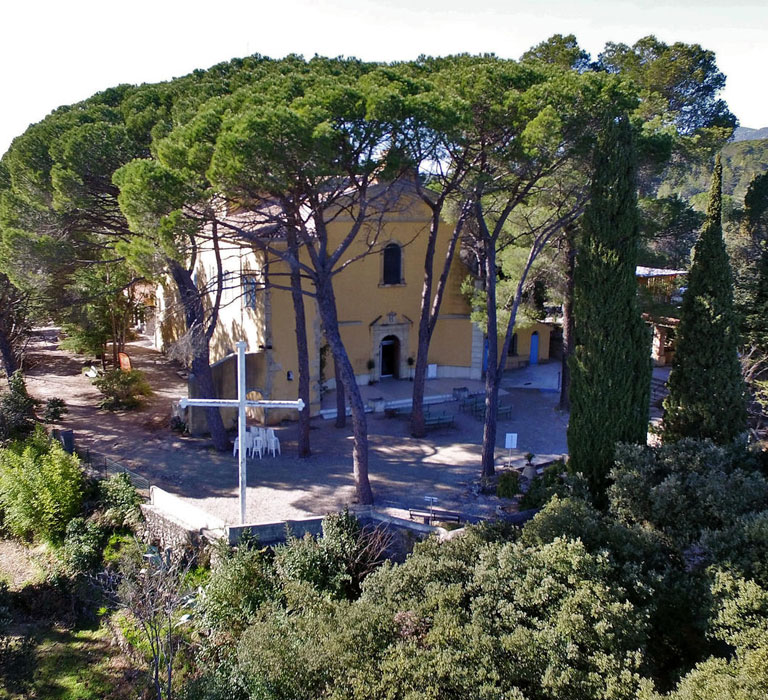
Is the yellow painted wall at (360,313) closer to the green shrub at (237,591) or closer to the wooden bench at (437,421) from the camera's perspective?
the wooden bench at (437,421)

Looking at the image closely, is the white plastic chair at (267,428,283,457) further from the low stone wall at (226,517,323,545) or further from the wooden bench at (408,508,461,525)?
the wooden bench at (408,508,461,525)

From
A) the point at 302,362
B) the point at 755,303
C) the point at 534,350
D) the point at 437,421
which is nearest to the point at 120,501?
the point at 302,362

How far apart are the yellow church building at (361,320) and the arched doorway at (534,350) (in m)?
0.33

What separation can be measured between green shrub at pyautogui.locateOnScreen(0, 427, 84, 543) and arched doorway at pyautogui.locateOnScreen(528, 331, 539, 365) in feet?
64.7

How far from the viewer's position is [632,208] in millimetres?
11750

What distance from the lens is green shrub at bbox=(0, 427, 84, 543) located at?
1419 cm

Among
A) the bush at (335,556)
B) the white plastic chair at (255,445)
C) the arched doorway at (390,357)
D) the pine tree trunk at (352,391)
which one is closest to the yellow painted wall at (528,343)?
the arched doorway at (390,357)

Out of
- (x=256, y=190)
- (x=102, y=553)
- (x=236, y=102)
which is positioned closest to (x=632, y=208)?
(x=256, y=190)

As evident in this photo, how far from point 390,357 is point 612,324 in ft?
44.8

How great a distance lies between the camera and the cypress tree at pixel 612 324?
463 inches

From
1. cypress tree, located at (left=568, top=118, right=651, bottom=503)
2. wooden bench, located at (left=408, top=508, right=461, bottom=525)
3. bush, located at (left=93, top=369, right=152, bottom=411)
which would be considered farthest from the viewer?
bush, located at (left=93, top=369, right=152, bottom=411)

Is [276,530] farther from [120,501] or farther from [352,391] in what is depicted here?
[120,501]

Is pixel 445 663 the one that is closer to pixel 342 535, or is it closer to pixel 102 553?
pixel 342 535

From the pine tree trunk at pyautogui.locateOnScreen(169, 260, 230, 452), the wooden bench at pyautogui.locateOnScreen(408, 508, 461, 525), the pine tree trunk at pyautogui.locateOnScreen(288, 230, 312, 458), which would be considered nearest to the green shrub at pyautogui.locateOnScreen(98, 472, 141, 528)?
the pine tree trunk at pyautogui.locateOnScreen(169, 260, 230, 452)
